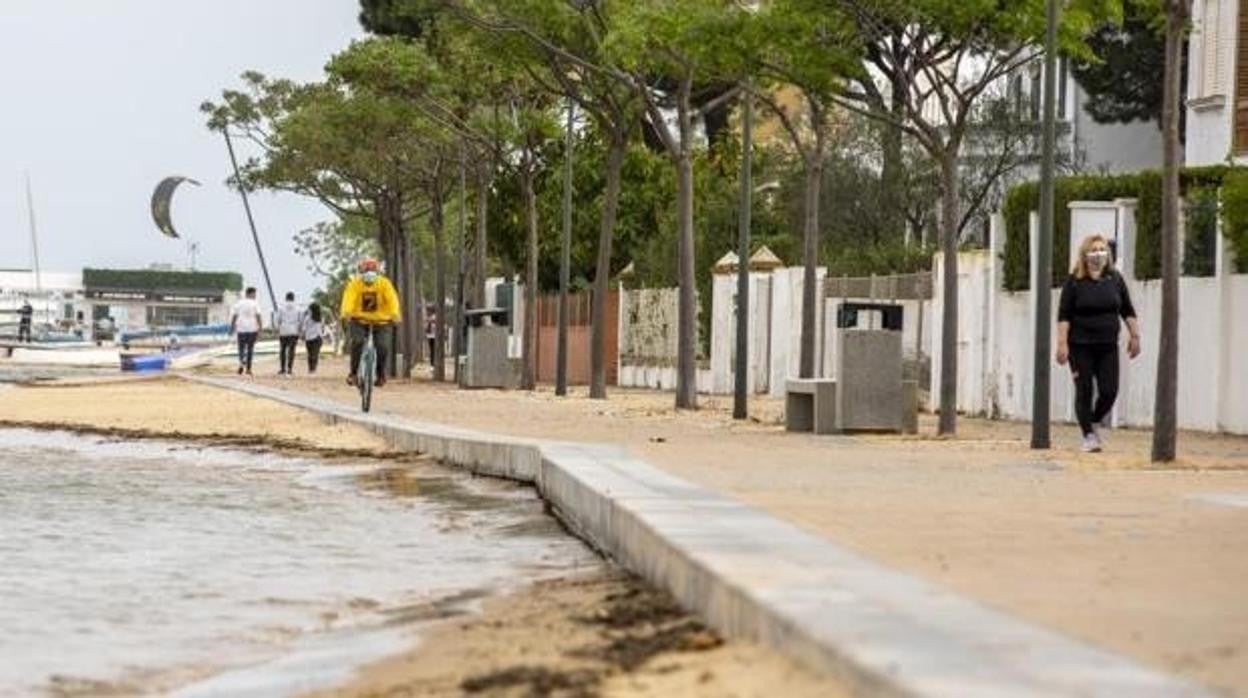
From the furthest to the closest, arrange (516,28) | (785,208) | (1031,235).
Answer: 1. (785,208)
2. (516,28)
3. (1031,235)

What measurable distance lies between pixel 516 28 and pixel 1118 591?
93.2 ft

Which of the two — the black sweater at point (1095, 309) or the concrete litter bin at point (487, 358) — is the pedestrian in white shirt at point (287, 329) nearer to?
the concrete litter bin at point (487, 358)

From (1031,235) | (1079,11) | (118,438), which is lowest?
(118,438)

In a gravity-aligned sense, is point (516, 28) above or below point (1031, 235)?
above

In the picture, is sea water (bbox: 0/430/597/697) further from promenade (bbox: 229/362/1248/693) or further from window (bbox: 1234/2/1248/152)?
window (bbox: 1234/2/1248/152)

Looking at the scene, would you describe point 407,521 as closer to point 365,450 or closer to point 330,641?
point 330,641

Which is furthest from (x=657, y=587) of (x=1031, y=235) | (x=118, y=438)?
(x=1031, y=235)

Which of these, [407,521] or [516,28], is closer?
[407,521]

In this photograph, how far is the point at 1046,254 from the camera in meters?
23.5

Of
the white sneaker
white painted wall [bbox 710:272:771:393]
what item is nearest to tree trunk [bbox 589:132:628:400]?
white painted wall [bbox 710:272:771:393]

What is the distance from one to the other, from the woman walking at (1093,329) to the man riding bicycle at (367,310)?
11.3m

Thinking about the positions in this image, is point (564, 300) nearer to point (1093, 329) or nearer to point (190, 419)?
point (190, 419)

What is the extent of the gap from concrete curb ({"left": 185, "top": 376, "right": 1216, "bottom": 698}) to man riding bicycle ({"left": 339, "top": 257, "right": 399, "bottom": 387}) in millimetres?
16810

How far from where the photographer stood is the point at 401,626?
10.7 m
